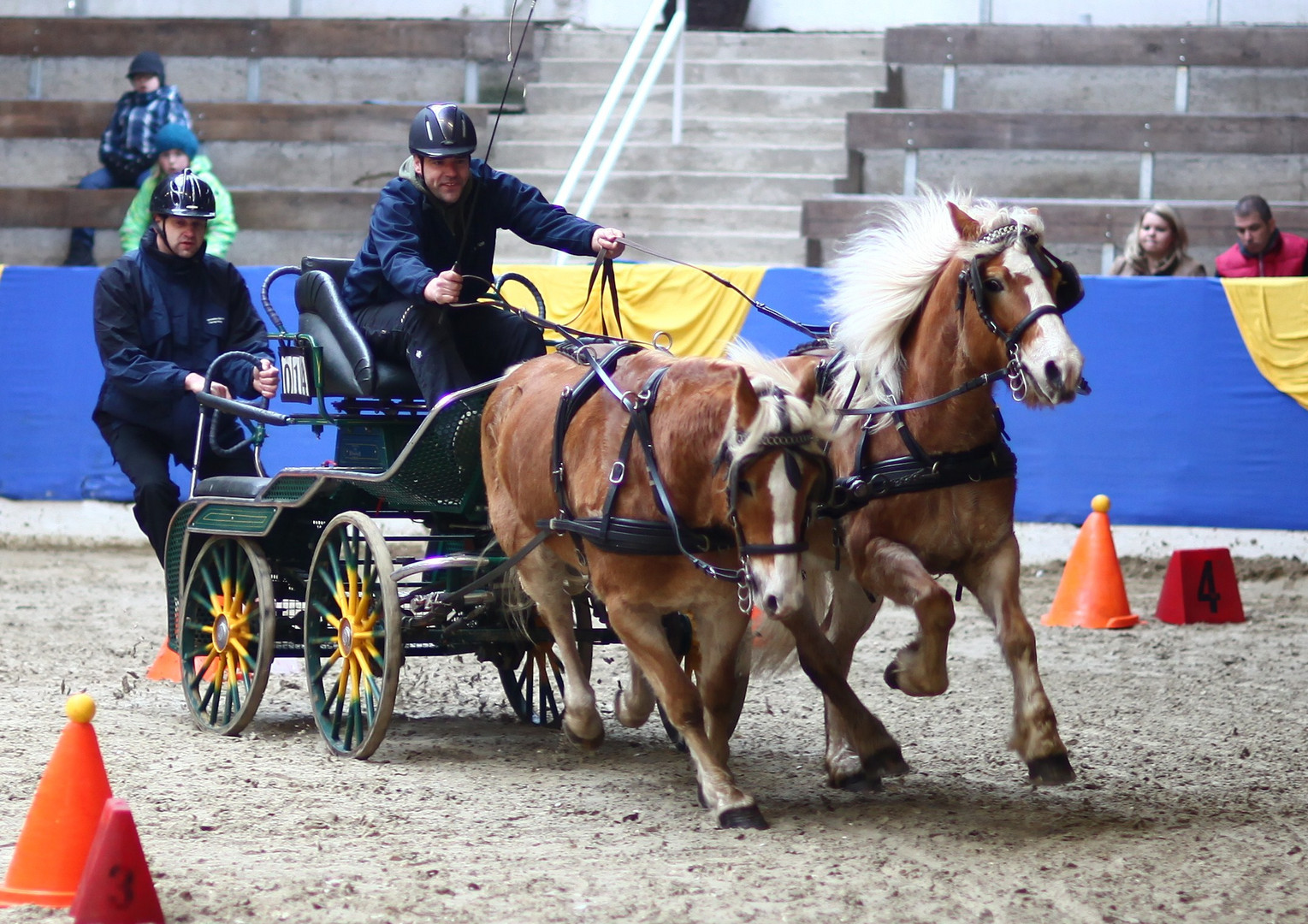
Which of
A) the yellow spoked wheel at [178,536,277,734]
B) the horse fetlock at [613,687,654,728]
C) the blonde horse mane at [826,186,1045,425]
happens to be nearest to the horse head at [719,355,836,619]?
the blonde horse mane at [826,186,1045,425]

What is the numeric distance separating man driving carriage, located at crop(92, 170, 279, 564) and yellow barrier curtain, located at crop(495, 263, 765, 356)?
3.22 metres

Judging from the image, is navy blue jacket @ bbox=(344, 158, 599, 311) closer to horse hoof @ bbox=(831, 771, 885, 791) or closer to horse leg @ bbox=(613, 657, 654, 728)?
horse leg @ bbox=(613, 657, 654, 728)

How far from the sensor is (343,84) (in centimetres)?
1357

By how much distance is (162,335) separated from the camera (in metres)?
6.22

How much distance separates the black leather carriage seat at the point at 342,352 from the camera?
5.24m

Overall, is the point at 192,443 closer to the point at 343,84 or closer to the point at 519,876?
the point at 519,876

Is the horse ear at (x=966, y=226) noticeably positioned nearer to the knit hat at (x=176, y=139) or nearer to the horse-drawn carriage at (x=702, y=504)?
the horse-drawn carriage at (x=702, y=504)

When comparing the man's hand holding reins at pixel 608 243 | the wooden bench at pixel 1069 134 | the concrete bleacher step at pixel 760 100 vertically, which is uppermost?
the concrete bleacher step at pixel 760 100

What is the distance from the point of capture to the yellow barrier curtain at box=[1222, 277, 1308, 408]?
880 centimetres

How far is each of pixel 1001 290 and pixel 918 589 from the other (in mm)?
835

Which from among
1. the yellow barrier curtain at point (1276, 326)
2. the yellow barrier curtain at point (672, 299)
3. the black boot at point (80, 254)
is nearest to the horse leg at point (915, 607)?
the yellow barrier curtain at point (672, 299)

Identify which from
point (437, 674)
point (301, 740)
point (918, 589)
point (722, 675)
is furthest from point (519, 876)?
point (437, 674)

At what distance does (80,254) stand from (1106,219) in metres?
7.90

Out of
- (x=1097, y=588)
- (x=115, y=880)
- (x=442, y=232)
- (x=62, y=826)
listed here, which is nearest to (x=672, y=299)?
(x=1097, y=588)
